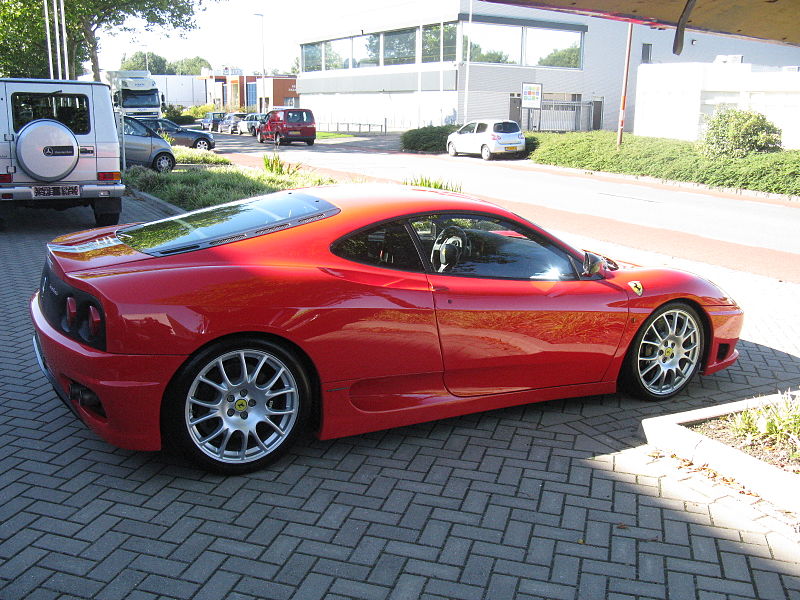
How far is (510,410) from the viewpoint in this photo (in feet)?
16.4

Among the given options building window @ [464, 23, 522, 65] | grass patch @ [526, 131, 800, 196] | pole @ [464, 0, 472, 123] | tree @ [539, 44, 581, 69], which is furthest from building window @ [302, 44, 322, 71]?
grass patch @ [526, 131, 800, 196]

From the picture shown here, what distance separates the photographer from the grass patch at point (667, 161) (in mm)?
21500

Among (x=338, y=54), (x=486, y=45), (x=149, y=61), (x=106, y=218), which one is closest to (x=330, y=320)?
(x=106, y=218)

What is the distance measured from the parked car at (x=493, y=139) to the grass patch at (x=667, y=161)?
801 mm

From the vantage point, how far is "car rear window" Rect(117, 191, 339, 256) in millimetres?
4219

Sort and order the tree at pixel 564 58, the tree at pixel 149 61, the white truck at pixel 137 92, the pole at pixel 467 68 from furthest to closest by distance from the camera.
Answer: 1. the tree at pixel 149 61
2. the tree at pixel 564 58
3. the pole at pixel 467 68
4. the white truck at pixel 137 92

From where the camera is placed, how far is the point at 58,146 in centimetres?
1073

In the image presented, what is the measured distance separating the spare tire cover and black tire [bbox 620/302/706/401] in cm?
874

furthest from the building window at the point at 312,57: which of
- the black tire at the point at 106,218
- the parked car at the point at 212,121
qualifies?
the black tire at the point at 106,218

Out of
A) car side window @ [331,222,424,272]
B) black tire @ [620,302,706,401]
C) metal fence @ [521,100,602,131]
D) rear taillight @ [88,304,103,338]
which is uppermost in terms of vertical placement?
metal fence @ [521,100,602,131]

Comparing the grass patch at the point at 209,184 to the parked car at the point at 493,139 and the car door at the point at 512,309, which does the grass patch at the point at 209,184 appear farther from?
the parked car at the point at 493,139

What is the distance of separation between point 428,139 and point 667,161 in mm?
15025

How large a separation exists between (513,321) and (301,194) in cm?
156

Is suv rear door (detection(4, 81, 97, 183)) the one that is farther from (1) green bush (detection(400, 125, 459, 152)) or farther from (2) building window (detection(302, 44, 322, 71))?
(2) building window (detection(302, 44, 322, 71))
